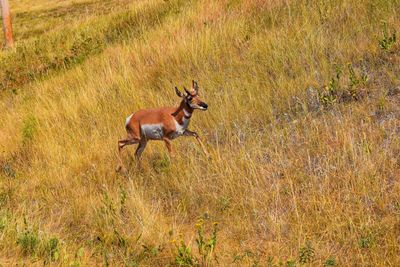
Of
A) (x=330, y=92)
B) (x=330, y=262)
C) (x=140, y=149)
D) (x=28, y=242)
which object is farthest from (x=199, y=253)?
(x=330, y=92)

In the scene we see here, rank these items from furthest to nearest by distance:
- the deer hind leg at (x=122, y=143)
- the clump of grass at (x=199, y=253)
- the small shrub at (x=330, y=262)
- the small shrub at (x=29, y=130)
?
the small shrub at (x=29, y=130) → the deer hind leg at (x=122, y=143) → the clump of grass at (x=199, y=253) → the small shrub at (x=330, y=262)

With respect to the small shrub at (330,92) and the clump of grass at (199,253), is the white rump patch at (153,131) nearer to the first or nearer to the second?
the small shrub at (330,92)

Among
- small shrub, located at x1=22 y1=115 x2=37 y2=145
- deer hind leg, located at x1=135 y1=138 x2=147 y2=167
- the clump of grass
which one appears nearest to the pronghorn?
deer hind leg, located at x1=135 y1=138 x2=147 y2=167

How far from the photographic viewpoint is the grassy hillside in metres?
4.19

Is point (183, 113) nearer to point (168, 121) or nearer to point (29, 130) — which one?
point (168, 121)

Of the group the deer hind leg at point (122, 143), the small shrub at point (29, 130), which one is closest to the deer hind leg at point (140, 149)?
the deer hind leg at point (122, 143)

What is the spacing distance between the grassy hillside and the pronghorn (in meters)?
0.29

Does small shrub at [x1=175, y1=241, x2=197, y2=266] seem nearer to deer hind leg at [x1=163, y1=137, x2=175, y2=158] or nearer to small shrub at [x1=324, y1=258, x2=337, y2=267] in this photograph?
small shrub at [x1=324, y1=258, x2=337, y2=267]

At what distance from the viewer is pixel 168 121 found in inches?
229

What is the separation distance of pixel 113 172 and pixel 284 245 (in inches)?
111

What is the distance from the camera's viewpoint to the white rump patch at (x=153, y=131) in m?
5.88

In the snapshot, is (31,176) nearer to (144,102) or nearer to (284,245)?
(144,102)

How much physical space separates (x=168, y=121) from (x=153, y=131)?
0.24 metres

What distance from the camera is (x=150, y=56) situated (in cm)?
979
